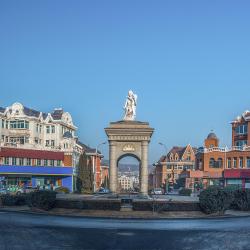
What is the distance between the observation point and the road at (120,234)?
1933 centimetres

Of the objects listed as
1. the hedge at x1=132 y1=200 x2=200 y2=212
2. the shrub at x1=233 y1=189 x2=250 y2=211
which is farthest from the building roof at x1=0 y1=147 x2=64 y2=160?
the shrub at x1=233 y1=189 x2=250 y2=211

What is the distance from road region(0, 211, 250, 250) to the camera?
19328mm

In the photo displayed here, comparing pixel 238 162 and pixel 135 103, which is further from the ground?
pixel 135 103

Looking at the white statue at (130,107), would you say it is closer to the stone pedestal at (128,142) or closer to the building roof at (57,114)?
the stone pedestal at (128,142)

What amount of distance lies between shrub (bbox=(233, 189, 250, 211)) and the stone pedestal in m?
15.6

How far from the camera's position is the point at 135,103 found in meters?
55.7

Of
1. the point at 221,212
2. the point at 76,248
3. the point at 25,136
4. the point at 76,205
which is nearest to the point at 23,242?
the point at 76,248

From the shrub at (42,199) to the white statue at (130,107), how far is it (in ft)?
68.9

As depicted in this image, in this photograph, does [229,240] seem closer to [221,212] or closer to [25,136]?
[221,212]

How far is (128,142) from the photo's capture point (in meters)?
53.2

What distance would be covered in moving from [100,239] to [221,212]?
15621 millimetres

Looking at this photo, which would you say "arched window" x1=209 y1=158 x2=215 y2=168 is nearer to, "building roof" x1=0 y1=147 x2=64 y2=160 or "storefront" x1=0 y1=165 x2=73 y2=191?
"storefront" x1=0 y1=165 x2=73 y2=191

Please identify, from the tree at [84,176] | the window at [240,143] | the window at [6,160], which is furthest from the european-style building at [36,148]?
the window at [240,143]

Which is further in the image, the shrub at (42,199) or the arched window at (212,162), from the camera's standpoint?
the arched window at (212,162)
